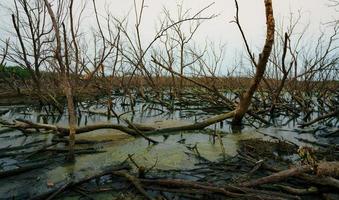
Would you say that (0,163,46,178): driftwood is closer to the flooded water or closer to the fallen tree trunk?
the flooded water

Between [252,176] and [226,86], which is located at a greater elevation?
[226,86]

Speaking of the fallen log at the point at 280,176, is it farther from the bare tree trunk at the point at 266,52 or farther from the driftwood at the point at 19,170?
the driftwood at the point at 19,170

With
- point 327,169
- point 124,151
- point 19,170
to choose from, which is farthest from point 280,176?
point 19,170

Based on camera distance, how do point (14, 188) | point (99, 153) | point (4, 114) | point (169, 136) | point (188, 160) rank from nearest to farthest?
1. point (14, 188)
2. point (188, 160)
3. point (99, 153)
4. point (169, 136)
5. point (4, 114)

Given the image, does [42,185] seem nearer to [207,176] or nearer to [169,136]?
[207,176]

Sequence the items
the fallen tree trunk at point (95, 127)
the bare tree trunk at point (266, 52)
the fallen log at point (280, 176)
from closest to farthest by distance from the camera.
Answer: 1. the fallen log at point (280, 176)
2. the bare tree trunk at point (266, 52)
3. the fallen tree trunk at point (95, 127)

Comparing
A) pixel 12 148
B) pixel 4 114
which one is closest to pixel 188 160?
pixel 12 148

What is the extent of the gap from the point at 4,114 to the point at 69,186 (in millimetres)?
9023

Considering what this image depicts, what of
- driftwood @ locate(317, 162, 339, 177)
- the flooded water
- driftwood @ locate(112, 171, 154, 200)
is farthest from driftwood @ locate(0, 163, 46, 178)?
driftwood @ locate(317, 162, 339, 177)

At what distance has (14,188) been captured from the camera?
4504 millimetres

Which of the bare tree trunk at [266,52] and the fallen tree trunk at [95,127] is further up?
the bare tree trunk at [266,52]

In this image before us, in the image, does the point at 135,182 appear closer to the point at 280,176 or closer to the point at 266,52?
the point at 280,176

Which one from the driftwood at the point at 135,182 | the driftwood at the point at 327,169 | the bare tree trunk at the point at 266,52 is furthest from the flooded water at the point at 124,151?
the driftwood at the point at 327,169

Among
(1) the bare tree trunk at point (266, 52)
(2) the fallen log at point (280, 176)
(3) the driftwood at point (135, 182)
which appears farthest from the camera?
(1) the bare tree trunk at point (266, 52)
